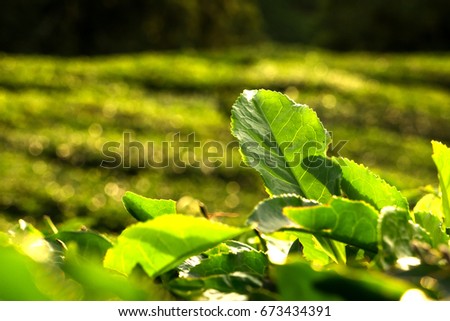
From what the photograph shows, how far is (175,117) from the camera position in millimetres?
12211

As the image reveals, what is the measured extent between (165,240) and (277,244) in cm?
30

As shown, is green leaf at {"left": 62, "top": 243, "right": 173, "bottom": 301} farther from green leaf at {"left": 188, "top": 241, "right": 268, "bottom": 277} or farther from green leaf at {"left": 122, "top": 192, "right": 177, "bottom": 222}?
green leaf at {"left": 122, "top": 192, "right": 177, "bottom": 222}

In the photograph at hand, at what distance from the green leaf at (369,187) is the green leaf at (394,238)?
0.45 ft

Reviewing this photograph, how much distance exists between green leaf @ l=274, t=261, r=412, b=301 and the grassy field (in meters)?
7.72

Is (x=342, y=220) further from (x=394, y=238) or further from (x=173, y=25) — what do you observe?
(x=173, y=25)

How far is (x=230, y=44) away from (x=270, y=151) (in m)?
28.1

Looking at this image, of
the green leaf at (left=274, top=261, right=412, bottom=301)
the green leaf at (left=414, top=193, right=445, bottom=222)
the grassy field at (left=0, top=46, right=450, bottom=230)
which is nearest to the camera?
the green leaf at (left=274, top=261, right=412, bottom=301)

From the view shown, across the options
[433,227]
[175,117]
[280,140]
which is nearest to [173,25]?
[175,117]

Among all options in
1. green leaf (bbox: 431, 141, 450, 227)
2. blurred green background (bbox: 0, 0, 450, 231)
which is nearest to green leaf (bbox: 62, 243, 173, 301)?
green leaf (bbox: 431, 141, 450, 227)

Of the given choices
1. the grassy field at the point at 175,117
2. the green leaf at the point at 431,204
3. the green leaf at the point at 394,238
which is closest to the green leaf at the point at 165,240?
the green leaf at the point at 394,238

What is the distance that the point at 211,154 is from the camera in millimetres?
11281

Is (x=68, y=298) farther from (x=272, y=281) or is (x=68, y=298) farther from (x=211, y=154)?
(x=211, y=154)

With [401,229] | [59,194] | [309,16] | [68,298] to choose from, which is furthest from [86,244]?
[309,16]

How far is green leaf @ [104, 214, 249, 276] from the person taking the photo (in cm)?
80
